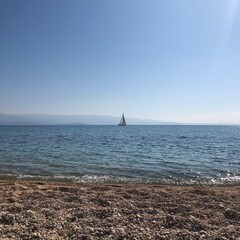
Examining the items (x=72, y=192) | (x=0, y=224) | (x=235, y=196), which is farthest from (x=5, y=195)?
(x=235, y=196)

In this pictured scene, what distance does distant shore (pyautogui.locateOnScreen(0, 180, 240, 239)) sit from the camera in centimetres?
731

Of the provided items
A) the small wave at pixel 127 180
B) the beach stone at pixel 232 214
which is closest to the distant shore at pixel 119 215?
the beach stone at pixel 232 214

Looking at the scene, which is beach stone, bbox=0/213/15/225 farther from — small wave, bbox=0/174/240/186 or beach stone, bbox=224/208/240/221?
small wave, bbox=0/174/240/186

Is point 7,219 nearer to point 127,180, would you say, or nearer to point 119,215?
point 119,215

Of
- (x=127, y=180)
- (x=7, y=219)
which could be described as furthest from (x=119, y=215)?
(x=127, y=180)

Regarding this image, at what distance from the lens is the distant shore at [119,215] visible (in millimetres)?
7312

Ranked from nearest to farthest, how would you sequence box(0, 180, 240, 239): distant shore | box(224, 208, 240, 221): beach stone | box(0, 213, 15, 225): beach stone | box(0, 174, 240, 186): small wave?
box(0, 180, 240, 239): distant shore < box(0, 213, 15, 225): beach stone < box(224, 208, 240, 221): beach stone < box(0, 174, 240, 186): small wave

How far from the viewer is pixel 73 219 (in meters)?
8.34

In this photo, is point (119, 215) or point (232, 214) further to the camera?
point (232, 214)

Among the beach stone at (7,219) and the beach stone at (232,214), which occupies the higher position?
the beach stone at (7,219)

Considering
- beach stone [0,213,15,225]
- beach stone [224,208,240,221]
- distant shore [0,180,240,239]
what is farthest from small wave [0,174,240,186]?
beach stone [0,213,15,225]

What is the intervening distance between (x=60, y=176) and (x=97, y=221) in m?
11.5

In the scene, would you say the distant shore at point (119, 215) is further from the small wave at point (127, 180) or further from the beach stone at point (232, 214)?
the small wave at point (127, 180)

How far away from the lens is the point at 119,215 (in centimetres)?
879
